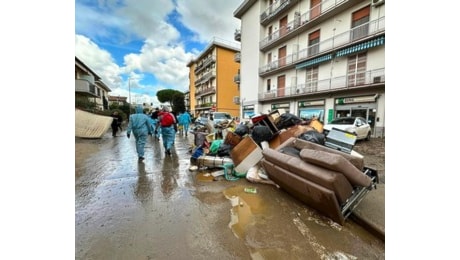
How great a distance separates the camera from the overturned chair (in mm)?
2215

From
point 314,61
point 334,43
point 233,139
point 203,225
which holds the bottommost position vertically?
point 203,225

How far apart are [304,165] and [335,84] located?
14169mm

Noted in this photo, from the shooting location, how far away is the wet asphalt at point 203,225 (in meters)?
1.91

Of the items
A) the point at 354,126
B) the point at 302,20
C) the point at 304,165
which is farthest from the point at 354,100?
the point at 304,165

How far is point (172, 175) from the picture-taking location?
14.2ft

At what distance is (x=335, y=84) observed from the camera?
14516 millimetres

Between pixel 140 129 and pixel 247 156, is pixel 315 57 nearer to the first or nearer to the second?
pixel 247 156

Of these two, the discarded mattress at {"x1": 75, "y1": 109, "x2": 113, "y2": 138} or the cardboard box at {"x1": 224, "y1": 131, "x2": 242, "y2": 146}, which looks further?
the discarded mattress at {"x1": 75, "y1": 109, "x2": 113, "y2": 138}

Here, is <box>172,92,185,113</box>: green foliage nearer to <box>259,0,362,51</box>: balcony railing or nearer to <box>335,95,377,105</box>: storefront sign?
<box>259,0,362,51</box>: balcony railing

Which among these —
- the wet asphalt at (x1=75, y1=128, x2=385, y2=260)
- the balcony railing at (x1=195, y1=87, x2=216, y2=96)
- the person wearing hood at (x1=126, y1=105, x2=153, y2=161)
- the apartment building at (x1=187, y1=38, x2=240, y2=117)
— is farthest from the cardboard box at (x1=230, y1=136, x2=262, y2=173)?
the balcony railing at (x1=195, y1=87, x2=216, y2=96)

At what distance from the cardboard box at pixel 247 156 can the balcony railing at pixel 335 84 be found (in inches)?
439

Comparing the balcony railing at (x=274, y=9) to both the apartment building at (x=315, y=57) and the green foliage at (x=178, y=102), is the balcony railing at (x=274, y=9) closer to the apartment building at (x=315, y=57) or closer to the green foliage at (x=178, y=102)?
the apartment building at (x=315, y=57)

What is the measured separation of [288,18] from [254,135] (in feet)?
58.5
